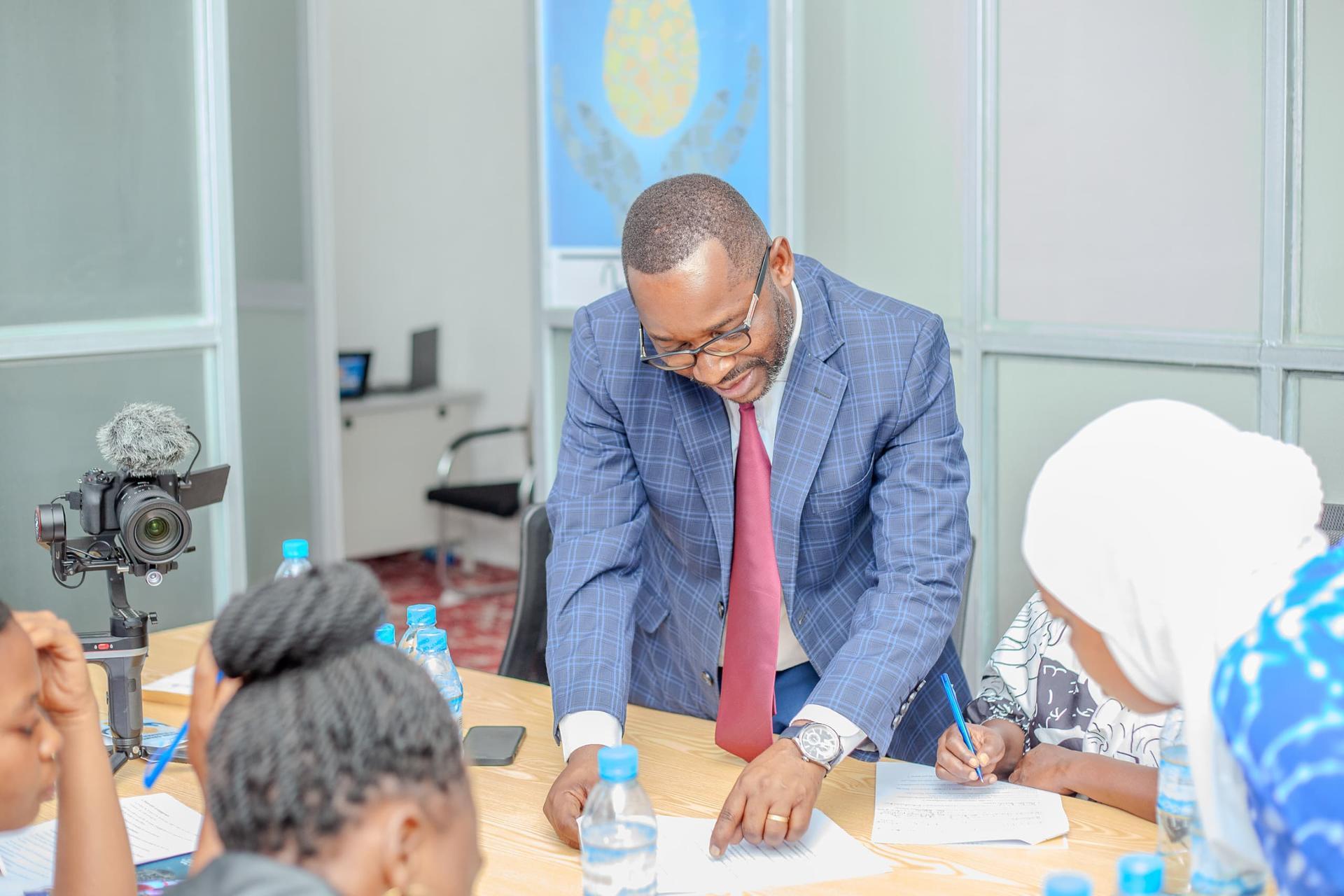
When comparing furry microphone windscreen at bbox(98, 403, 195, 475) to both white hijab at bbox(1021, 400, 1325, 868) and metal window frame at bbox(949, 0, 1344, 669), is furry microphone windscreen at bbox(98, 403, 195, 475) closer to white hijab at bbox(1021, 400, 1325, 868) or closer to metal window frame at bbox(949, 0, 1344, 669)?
white hijab at bbox(1021, 400, 1325, 868)

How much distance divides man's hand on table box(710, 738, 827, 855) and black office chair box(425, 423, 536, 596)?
4316 millimetres

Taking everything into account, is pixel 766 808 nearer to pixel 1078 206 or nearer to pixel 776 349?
pixel 776 349

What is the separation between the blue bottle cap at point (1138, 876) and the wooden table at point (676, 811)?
32 cm

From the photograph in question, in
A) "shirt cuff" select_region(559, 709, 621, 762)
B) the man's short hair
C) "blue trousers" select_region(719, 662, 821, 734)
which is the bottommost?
"blue trousers" select_region(719, 662, 821, 734)

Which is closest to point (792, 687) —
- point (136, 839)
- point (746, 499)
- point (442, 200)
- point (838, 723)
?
point (746, 499)

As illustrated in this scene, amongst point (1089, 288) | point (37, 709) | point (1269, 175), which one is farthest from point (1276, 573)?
point (1089, 288)

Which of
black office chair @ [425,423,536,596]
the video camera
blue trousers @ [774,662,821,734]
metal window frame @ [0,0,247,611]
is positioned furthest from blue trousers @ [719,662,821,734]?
black office chair @ [425,423,536,596]

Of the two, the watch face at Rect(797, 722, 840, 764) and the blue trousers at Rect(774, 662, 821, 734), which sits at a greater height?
the watch face at Rect(797, 722, 840, 764)

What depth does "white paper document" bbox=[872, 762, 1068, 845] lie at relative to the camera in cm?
166

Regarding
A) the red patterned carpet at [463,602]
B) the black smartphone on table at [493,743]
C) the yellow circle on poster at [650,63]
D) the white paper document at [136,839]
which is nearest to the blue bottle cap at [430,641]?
the black smartphone on table at [493,743]

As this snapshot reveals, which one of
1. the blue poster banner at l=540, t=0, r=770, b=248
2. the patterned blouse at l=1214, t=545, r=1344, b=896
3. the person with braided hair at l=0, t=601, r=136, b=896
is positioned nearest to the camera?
the patterned blouse at l=1214, t=545, r=1344, b=896

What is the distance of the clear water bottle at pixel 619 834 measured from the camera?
143cm

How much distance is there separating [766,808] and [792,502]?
1.83 ft

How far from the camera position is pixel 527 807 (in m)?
1.81
